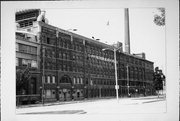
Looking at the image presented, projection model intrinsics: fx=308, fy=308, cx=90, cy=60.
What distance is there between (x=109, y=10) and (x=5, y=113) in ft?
19.8

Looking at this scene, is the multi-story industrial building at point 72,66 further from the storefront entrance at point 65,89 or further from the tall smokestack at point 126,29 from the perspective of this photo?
the tall smokestack at point 126,29

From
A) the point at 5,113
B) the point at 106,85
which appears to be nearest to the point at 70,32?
the point at 106,85

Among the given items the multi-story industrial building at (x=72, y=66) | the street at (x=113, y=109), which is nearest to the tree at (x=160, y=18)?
the multi-story industrial building at (x=72, y=66)

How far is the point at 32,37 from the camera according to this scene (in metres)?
17.6

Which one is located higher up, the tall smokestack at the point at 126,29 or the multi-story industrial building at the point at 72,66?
the tall smokestack at the point at 126,29

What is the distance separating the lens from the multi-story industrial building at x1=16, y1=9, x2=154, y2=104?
53.0ft

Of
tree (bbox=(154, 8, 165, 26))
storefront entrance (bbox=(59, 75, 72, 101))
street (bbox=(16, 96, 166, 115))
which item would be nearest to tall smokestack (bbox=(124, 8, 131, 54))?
tree (bbox=(154, 8, 165, 26))

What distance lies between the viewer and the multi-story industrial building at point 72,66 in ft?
53.0

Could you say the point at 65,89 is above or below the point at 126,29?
below

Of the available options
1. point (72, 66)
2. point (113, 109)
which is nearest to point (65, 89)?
point (72, 66)

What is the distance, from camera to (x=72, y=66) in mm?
16984

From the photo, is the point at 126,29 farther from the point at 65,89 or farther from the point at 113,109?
the point at 65,89

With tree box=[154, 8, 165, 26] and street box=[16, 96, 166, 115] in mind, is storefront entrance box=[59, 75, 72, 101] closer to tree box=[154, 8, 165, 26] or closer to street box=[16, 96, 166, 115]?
street box=[16, 96, 166, 115]

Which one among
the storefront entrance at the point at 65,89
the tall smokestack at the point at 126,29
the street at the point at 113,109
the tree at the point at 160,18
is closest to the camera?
the tree at the point at 160,18
